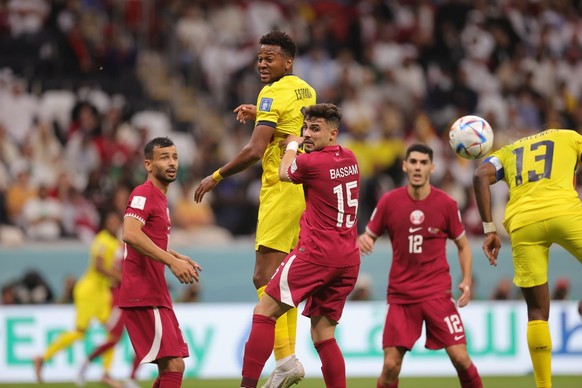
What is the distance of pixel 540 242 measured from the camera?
9.14 meters

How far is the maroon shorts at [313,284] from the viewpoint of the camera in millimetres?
8219

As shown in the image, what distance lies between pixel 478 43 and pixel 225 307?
865 cm

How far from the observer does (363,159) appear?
17.7 meters

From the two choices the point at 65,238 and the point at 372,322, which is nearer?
the point at 372,322

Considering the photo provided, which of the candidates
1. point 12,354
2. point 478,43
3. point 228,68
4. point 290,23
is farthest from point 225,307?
point 478,43

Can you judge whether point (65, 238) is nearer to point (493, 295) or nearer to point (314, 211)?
point (493, 295)

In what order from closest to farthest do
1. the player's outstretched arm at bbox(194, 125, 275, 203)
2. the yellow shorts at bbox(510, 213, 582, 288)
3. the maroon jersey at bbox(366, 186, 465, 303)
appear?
the player's outstretched arm at bbox(194, 125, 275, 203) < the yellow shorts at bbox(510, 213, 582, 288) < the maroon jersey at bbox(366, 186, 465, 303)

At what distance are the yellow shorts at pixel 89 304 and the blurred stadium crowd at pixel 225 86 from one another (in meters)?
1.56

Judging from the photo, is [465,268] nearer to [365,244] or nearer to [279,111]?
[365,244]

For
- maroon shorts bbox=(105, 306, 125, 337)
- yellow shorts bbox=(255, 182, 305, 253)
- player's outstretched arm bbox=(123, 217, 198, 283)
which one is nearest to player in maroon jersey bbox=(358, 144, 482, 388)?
yellow shorts bbox=(255, 182, 305, 253)

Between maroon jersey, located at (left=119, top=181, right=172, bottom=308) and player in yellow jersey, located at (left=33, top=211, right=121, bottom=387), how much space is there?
5345mm

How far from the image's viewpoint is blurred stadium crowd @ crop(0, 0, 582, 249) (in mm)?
16578

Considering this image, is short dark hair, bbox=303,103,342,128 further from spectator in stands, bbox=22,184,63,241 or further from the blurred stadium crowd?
spectator in stands, bbox=22,184,63,241

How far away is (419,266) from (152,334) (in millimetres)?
2667
